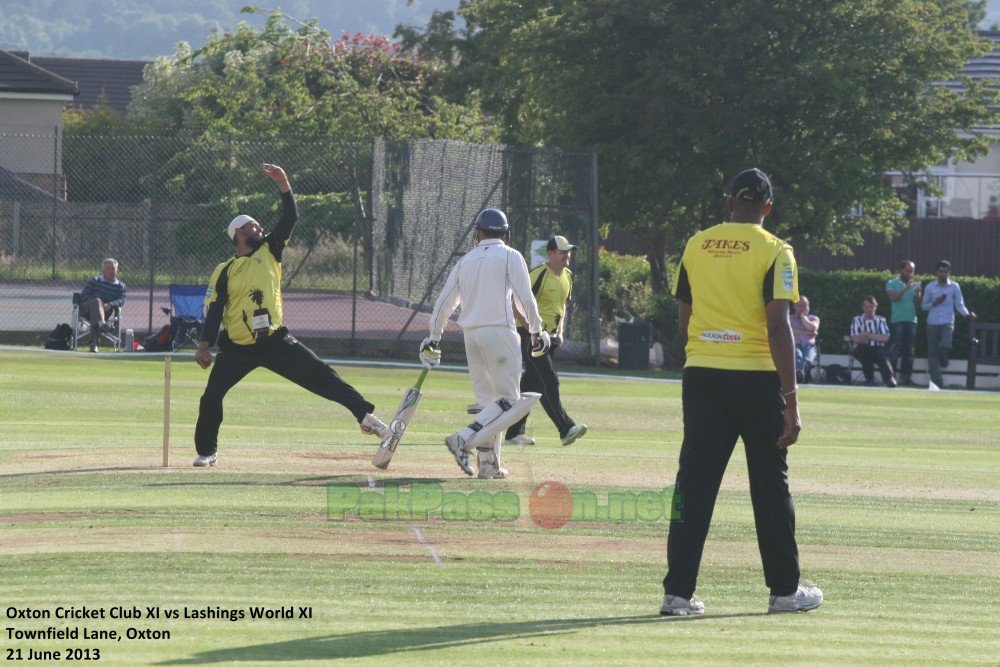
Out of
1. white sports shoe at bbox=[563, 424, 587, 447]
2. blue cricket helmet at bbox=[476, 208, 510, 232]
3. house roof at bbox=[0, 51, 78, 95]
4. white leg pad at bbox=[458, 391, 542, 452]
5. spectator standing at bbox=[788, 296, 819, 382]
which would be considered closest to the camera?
white leg pad at bbox=[458, 391, 542, 452]

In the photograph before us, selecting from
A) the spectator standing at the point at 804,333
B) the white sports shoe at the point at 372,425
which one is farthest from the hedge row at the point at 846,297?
the white sports shoe at the point at 372,425

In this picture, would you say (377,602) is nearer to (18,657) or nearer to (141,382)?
(18,657)

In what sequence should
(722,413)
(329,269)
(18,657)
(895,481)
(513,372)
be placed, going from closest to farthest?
(18,657)
(722,413)
(513,372)
(895,481)
(329,269)

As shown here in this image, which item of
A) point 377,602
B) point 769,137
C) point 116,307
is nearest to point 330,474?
point 377,602

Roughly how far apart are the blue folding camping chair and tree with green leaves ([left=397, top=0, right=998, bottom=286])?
25.6 feet

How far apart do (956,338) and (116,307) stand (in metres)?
14.9

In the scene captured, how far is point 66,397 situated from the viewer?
1734 centimetres

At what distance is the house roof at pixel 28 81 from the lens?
154 ft

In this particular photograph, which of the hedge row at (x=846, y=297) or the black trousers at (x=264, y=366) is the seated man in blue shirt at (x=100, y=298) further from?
the hedge row at (x=846, y=297)

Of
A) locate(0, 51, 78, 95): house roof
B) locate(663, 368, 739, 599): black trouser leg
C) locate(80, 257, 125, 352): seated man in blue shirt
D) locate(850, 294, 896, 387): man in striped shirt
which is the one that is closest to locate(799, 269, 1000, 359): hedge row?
locate(850, 294, 896, 387): man in striped shirt

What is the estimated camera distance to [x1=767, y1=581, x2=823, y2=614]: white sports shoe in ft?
23.0

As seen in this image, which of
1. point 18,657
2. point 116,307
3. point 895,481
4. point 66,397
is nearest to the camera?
point 18,657

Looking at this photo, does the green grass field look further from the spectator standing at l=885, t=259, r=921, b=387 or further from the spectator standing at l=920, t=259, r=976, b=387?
the spectator standing at l=920, t=259, r=976, b=387

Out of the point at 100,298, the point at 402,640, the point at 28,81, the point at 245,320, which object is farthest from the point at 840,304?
the point at 28,81
